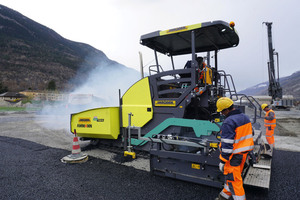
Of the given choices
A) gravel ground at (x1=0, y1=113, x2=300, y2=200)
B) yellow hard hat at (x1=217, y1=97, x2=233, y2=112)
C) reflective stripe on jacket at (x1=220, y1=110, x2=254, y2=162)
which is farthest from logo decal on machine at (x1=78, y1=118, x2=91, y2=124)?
reflective stripe on jacket at (x1=220, y1=110, x2=254, y2=162)

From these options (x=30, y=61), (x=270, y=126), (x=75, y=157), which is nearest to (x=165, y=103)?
(x=75, y=157)

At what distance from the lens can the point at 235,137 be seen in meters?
2.34

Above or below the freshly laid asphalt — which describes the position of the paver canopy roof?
above

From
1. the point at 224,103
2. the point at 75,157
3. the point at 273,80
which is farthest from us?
the point at 273,80

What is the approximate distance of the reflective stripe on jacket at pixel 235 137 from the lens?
228 centimetres

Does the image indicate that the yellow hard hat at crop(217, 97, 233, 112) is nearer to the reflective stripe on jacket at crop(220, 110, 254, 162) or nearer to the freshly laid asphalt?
the reflective stripe on jacket at crop(220, 110, 254, 162)

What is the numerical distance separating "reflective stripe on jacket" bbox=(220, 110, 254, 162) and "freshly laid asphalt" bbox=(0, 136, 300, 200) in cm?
88

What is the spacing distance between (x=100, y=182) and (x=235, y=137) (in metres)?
2.27

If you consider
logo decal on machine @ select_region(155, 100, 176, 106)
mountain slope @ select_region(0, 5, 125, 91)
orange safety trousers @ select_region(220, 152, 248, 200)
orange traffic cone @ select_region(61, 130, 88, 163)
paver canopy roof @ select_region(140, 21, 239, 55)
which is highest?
mountain slope @ select_region(0, 5, 125, 91)

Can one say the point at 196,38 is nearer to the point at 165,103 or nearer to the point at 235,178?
the point at 165,103

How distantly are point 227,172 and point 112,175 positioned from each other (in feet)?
6.76

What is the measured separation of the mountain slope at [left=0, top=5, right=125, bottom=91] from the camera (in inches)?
2510

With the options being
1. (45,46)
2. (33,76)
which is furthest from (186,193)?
(45,46)

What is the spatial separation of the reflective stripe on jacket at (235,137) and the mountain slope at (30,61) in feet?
153
